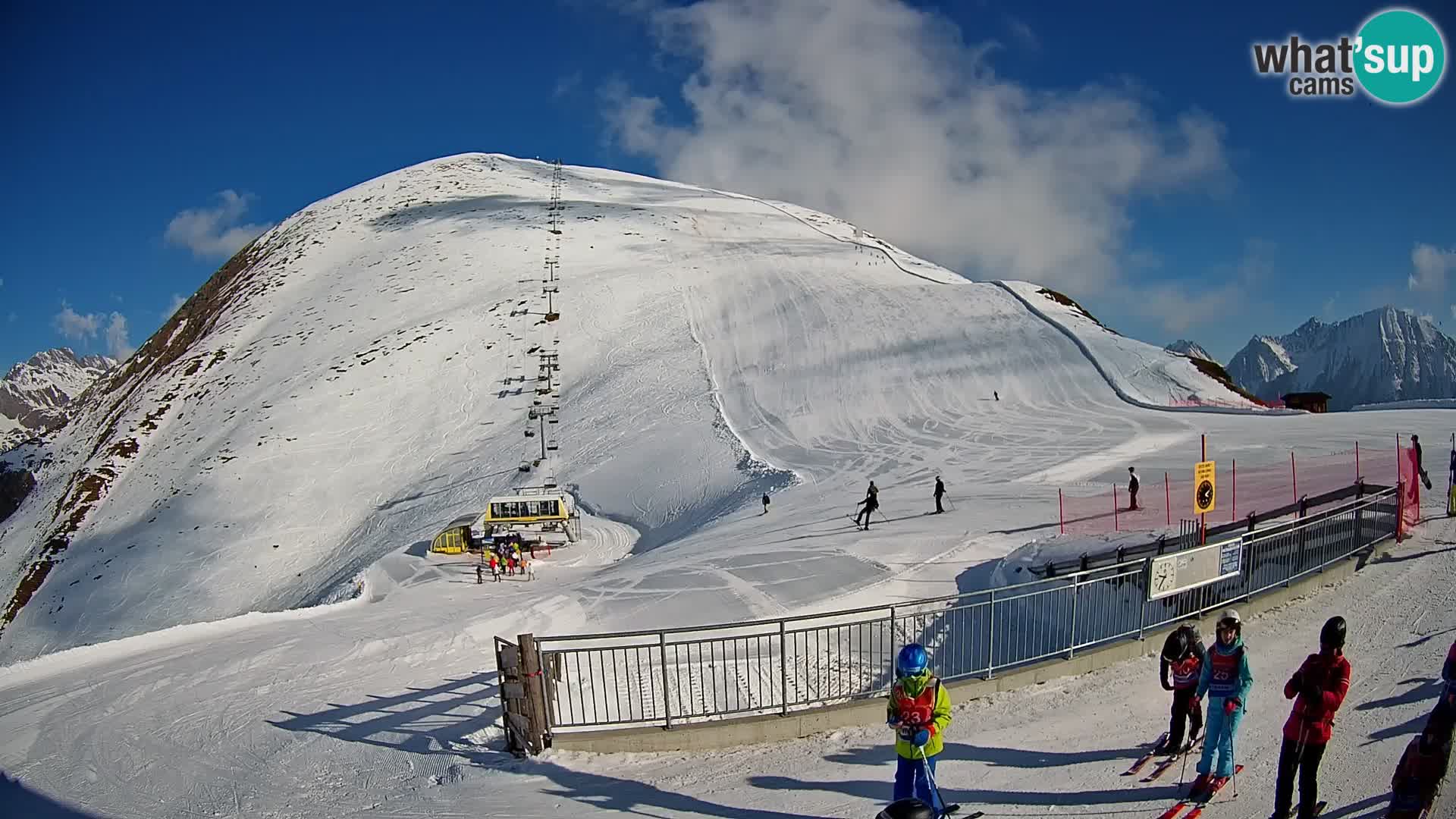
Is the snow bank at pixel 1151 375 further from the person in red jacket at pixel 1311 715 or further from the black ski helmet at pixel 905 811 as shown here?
the black ski helmet at pixel 905 811

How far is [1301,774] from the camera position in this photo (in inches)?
232

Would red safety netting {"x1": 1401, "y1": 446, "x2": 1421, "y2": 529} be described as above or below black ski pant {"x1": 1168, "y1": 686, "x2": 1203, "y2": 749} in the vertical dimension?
above

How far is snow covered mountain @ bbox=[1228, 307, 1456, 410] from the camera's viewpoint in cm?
12344

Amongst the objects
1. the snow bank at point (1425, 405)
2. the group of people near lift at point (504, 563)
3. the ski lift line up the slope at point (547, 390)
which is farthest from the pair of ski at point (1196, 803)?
the snow bank at point (1425, 405)

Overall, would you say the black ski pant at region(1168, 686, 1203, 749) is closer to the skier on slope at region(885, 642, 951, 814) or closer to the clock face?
the skier on slope at region(885, 642, 951, 814)

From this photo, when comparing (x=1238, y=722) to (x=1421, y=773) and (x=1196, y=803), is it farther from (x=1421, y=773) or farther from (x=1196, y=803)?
(x=1421, y=773)

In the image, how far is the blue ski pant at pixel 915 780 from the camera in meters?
6.06

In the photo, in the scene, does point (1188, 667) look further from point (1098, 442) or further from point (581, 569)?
point (1098, 442)

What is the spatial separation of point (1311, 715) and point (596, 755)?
6.35 meters

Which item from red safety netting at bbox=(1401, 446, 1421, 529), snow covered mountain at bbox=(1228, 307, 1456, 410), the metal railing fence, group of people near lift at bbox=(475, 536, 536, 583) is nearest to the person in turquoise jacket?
the metal railing fence

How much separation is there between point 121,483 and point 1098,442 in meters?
52.7

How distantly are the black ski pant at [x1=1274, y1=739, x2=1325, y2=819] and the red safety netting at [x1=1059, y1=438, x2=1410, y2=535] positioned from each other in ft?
44.1

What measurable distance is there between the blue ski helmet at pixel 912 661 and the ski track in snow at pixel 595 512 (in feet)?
6.40

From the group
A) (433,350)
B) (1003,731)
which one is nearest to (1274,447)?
(1003,731)
